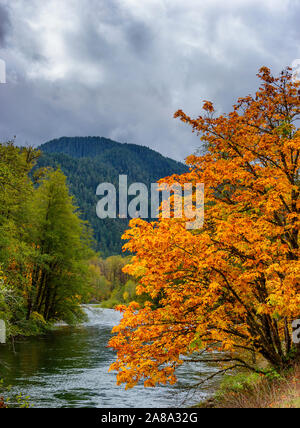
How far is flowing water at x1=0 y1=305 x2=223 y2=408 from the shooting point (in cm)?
1362

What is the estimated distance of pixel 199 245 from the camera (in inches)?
356

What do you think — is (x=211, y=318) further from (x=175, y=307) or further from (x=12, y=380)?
(x=12, y=380)

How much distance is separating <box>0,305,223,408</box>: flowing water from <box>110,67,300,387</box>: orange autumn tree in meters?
3.08

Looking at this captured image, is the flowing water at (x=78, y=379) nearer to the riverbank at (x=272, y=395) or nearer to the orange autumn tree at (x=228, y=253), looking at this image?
the riverbank at (x=272, y=395)

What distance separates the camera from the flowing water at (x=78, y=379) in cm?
1362

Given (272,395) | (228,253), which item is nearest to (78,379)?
(272,395)

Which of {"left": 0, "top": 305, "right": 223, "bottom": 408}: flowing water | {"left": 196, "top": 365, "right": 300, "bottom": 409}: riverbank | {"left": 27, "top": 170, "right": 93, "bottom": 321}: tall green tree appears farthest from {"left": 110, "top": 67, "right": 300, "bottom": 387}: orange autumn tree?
{"left": 27, "top": 170, "right": 93, "bottom": 321}: tall green tree

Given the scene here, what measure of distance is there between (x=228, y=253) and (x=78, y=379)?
11.0 meters

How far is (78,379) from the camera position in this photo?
666 inches

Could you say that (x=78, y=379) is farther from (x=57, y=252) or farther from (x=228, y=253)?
(x=57, y=252)

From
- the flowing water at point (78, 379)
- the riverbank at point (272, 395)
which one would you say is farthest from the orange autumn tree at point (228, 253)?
the flowing water at point (78, 379)

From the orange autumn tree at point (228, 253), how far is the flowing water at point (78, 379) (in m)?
3.08

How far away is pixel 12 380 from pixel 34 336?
1292 cm
